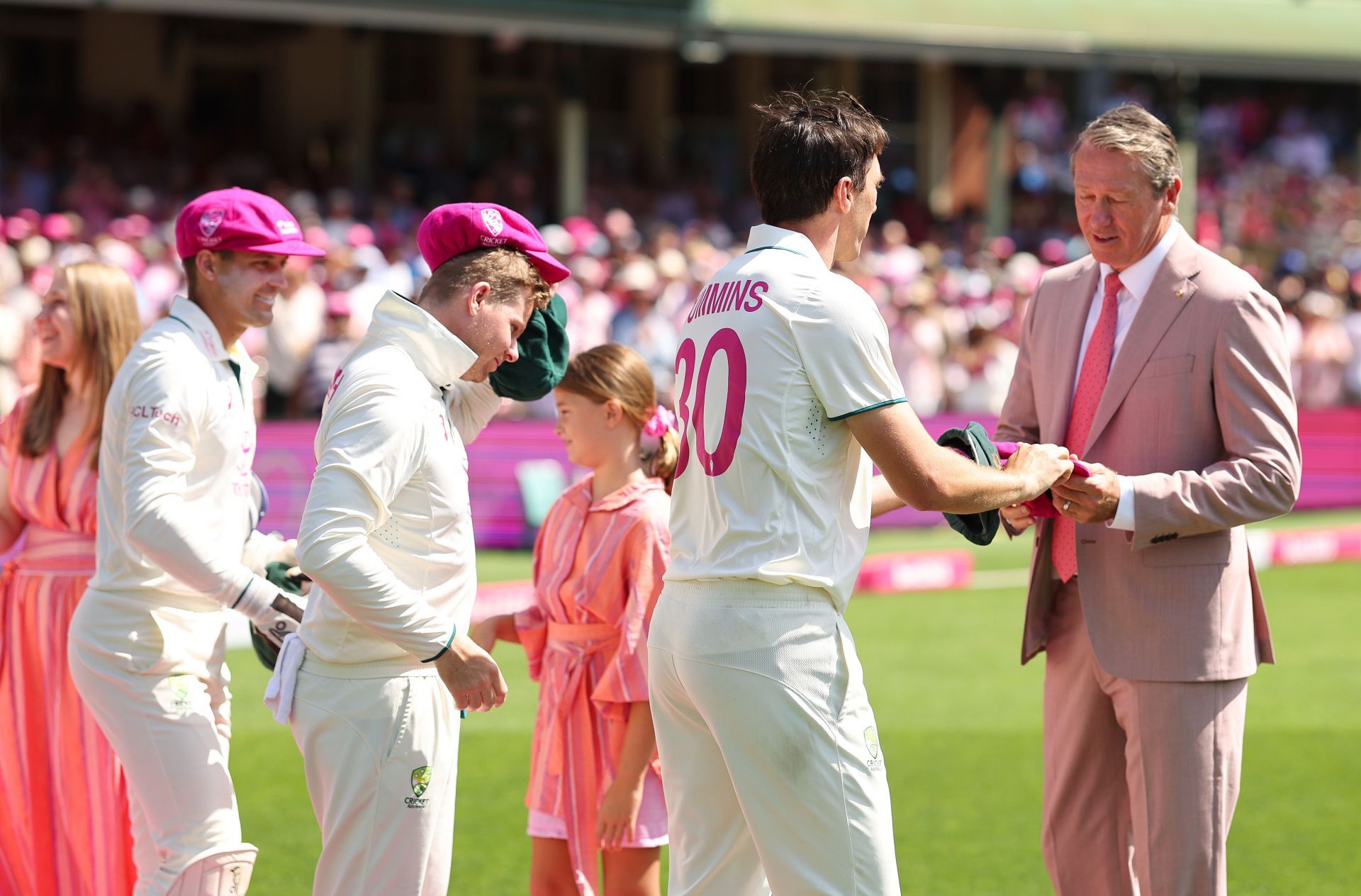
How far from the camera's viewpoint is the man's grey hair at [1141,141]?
4.09 m

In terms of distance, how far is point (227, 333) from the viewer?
14.5 ft

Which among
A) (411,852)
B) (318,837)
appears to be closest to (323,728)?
(411,852)

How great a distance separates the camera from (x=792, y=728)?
3262mm

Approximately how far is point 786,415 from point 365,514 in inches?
35.8

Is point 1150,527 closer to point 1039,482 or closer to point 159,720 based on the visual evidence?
point 1039,482

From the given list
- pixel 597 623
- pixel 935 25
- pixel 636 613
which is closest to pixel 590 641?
pixel 597 623

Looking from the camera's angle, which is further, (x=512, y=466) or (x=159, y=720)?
(x=512, y=466)

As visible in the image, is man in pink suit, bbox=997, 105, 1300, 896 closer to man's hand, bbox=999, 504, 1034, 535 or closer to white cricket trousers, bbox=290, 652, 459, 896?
man's hand, bbox=999, 504, 1034, 535

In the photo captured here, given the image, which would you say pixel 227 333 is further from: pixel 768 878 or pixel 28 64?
pixel 28 64

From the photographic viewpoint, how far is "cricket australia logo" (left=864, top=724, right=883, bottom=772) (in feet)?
10.9

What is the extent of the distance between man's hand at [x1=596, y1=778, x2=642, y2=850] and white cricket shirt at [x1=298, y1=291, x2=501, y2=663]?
0.74m

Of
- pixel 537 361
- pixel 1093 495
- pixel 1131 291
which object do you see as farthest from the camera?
pixel 1131 291

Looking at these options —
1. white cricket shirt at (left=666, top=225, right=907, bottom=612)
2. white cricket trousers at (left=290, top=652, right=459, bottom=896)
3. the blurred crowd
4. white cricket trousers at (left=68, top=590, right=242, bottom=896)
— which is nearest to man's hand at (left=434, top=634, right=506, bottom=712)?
white cricket trousers at (left=290, top=652, right=459, bottom=896)

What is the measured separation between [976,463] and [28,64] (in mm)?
21687
